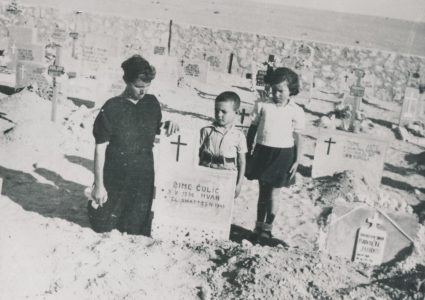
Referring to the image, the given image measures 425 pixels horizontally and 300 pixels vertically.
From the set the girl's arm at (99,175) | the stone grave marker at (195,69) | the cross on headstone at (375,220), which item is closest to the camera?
the girl's arm at (99,175)

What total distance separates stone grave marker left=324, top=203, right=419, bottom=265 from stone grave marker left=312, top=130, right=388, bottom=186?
7.17 ft

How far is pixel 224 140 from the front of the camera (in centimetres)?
340

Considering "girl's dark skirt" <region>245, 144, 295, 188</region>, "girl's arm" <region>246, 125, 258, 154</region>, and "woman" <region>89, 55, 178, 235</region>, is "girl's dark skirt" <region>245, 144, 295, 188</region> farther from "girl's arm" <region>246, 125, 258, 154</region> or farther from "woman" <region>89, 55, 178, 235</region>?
"woman" <region>89, 55, 178, 235</region>

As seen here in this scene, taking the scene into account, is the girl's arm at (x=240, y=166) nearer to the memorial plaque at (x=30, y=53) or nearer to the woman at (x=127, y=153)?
the woman at (x=127, y=153)

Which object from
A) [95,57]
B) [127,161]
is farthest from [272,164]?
[95,57]

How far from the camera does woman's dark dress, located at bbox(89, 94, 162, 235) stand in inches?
133

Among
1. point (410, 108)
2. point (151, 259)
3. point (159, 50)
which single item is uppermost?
point (159, 50)

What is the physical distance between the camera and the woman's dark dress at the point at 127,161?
3383 mm

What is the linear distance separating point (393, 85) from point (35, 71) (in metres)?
8.40

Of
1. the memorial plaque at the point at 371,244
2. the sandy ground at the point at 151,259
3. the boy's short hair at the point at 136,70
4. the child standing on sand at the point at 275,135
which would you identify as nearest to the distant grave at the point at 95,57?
the sandy ground at the point at 151,259

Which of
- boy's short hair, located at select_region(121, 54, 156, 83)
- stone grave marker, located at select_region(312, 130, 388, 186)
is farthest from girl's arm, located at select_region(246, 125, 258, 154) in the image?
stone grave marker, located at select_region(312, 130, 388, 186)

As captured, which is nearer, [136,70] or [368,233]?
[136,70]

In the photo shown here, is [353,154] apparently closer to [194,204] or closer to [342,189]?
[342,189]

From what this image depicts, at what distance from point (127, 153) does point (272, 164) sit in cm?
112
